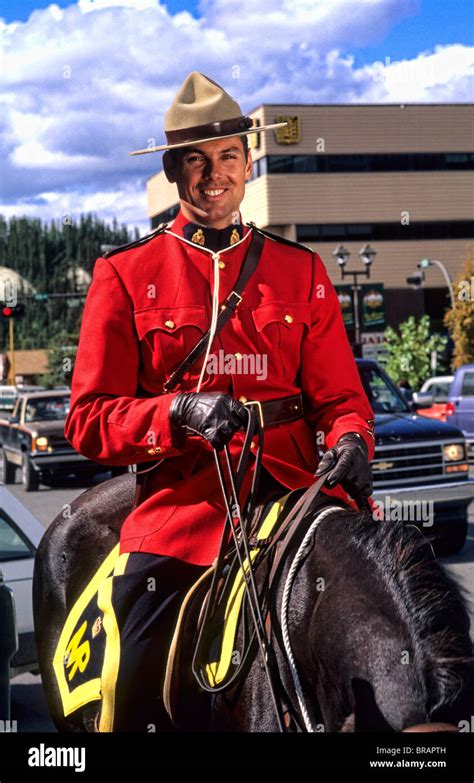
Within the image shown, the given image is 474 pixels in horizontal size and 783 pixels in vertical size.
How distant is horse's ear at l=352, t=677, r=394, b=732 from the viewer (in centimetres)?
228

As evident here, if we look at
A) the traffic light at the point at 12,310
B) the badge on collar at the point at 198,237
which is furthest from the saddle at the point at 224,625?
the traffic light at the point at 12,310

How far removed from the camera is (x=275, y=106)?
57.9m

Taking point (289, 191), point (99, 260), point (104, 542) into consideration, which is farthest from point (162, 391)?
point (289, 191)

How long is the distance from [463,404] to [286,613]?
69.6 ft

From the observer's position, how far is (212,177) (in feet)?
10.5

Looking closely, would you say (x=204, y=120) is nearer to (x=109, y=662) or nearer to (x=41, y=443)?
(x=109, y=662)

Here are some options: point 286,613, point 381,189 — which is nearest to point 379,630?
point 286,613

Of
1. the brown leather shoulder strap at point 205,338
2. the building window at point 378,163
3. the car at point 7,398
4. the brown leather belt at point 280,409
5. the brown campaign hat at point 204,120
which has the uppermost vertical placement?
the building window at point 378,163

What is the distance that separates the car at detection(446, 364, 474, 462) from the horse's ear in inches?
831

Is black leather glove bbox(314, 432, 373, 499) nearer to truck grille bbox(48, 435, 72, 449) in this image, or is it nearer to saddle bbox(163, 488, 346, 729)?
saddle bbox(163, 488, 346, 729)

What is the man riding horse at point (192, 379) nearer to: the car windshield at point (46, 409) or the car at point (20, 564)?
the car at point (20, 564)

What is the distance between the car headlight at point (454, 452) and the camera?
40.5 ft

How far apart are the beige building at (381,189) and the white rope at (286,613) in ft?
189

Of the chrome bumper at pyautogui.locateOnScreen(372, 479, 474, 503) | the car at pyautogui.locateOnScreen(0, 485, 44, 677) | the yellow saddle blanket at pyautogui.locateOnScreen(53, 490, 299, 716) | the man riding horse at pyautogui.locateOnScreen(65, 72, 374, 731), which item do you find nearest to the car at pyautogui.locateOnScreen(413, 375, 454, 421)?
the chrome bumper at pyautogui.locateOnScreen(372, 479, 474, 503)
